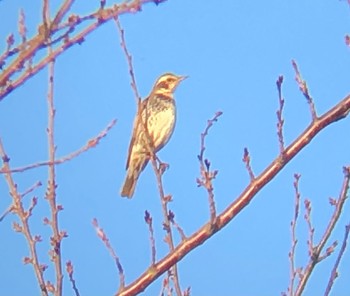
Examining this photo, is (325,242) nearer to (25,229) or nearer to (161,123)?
(25,229)

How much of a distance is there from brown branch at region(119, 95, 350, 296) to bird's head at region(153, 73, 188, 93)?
6.42 metres

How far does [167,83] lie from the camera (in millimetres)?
8891

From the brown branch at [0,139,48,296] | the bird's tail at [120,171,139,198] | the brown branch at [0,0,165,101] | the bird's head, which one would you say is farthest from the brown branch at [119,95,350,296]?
the bird's head

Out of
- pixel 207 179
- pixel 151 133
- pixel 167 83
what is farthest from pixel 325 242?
pixel 167 83

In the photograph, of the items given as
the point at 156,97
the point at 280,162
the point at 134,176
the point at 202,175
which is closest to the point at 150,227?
the point at 202,175

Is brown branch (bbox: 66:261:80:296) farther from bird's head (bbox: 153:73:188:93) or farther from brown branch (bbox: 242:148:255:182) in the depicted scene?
bird's head (bbox: 153:73:188:93)

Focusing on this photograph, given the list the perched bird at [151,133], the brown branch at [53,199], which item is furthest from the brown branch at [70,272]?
the perched bird at [151,133]

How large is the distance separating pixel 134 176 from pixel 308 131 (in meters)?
5.72

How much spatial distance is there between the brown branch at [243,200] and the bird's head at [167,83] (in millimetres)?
6421

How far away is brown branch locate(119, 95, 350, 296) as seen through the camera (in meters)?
2.34

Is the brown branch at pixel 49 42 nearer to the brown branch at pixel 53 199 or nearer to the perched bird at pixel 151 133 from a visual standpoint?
the brown branch at pixel 53 199

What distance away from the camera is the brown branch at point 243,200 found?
7.69 feet

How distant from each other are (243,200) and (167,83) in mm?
6602

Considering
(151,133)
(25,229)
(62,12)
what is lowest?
(62,12)
